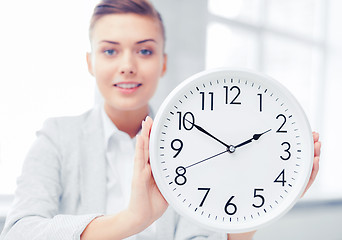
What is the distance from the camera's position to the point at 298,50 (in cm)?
251

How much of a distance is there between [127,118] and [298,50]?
1697 mm

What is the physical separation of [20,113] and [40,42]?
0.30 metres

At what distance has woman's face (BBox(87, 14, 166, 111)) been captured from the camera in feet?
3.61

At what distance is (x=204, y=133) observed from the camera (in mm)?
809

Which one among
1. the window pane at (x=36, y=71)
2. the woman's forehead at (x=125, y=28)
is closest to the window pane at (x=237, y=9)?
the window pane at (x=36, y=71)

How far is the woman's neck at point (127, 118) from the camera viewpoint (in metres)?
1.21

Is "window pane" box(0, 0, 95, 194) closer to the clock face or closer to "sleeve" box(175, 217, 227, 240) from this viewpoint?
Answer: "sleeve" box(175, 217, 227, 240)

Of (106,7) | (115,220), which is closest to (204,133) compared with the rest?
(115,220)

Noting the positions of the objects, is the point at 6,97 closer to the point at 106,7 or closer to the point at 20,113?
the point at 20,113

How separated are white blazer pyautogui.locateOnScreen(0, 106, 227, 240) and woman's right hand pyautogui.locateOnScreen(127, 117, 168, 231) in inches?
10.1

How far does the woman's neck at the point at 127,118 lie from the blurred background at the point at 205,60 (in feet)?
1.22

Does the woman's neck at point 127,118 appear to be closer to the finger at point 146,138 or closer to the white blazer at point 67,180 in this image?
the white blazer at point 67,180

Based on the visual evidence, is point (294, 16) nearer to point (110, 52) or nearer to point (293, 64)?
point (293, 64)

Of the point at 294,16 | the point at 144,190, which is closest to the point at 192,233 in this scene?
the point at 144,190
